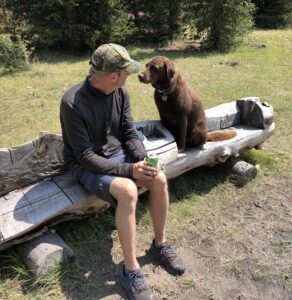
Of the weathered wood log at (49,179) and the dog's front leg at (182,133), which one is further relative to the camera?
the dog's front leg at (182,133)

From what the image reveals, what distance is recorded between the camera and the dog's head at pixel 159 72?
416cm

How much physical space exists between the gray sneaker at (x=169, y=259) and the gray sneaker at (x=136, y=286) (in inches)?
13.9

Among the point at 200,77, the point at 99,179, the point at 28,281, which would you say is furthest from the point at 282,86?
the point at 28,281

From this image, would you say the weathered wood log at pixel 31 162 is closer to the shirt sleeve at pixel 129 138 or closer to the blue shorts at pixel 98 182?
the blue shorts at pixel 98 182

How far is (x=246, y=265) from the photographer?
3443 mm

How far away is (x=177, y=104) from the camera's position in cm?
416

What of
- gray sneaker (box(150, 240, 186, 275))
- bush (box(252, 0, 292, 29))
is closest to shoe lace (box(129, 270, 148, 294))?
gray sneaker (box(150, 240, 186, 275))

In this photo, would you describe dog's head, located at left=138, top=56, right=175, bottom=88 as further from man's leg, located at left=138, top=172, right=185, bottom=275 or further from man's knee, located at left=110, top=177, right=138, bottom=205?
man's knee, located at left=110, top=177, right=138, bottom=205

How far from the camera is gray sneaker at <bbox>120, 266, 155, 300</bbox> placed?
116 inches

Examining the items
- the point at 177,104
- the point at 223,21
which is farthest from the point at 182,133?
the point at 223,21

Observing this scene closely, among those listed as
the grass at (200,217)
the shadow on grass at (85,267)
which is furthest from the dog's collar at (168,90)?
the shadow on grass at (85,267)

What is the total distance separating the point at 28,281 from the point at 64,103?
142 cm

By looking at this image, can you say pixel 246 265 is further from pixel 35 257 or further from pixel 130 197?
pixel 35 257

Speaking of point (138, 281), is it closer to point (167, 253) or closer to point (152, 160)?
point (167, 253)
